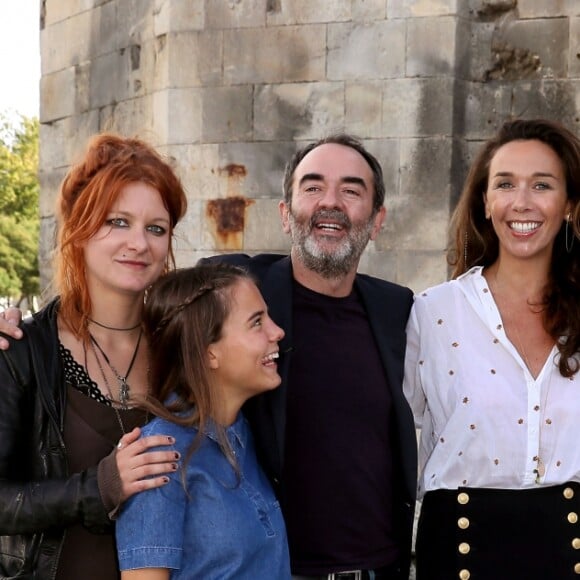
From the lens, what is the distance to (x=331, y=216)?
11.4ft

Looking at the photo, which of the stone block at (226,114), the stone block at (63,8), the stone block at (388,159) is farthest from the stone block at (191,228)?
the stone block at (63,8)

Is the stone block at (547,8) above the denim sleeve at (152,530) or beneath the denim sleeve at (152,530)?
above

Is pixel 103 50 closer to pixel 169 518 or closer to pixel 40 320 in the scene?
pixel 40 320

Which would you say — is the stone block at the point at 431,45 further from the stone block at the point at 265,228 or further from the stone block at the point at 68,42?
the stone block at the point at 68,42

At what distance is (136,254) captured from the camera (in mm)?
2936

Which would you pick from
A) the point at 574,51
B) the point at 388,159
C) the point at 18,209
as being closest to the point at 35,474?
the point at 388,159

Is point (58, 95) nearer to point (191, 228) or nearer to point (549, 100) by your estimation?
point (191, 228)

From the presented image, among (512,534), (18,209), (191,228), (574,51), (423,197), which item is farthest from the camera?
(18,209)

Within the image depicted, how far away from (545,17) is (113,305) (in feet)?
13.2

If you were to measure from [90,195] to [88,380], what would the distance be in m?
0.54

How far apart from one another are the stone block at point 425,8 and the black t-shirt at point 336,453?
Answer: 320 cm

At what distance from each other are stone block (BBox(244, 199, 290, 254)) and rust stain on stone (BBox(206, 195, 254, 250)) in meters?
0.05

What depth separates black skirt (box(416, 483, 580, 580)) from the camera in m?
3.08

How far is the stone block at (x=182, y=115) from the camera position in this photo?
651 cm
